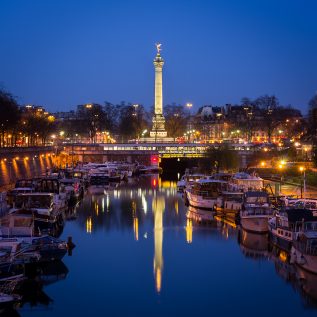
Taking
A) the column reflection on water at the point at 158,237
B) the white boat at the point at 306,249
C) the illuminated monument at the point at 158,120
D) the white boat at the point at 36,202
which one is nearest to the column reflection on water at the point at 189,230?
the column reflection on water at the point at 158,237

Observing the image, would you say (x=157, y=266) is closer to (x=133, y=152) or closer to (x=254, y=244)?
(x=254, y=244)

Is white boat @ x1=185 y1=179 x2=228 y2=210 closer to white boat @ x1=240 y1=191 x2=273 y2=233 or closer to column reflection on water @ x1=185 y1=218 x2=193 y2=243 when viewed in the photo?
column reflection on water @ x1=185 y1=218 x2=193 y2=243

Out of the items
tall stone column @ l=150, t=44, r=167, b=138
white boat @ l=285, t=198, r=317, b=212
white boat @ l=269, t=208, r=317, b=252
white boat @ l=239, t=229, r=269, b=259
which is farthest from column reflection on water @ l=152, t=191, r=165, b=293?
tall stone column @ l=150, t=44, r=167, b=138

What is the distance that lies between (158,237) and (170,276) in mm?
8308

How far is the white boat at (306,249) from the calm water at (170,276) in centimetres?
35

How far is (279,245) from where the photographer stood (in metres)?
30.5

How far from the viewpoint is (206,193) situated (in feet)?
149

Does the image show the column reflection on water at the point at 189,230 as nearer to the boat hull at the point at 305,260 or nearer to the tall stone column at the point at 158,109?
the boat hull at the point at 305,260

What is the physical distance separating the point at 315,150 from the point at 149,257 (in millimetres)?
36991

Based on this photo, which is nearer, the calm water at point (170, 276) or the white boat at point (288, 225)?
the calm water at point (170, 276)

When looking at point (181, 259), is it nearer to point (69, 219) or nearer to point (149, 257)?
point (149, 257)

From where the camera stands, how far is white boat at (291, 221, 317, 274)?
25527 millimetres

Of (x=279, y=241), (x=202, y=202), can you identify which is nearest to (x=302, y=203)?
(x=279, y=241)

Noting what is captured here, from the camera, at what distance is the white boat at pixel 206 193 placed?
4491 cm
